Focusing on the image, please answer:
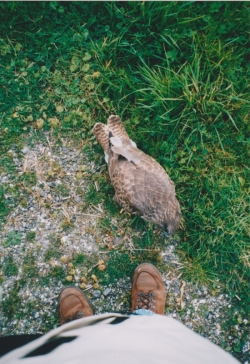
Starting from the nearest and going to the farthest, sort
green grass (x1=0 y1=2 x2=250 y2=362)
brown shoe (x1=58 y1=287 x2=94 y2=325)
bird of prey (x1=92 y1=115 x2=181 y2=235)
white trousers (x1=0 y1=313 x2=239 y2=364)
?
white trousers (x1=0 y1=313 x2=239 y2=364), bird of prey (x1=92 y1=115 x2=181 y2=235), brown shoe (x1=58 y1=287 x2=94 y2=325), green grass (x1=0 y1=2 x2=250 y2=362)

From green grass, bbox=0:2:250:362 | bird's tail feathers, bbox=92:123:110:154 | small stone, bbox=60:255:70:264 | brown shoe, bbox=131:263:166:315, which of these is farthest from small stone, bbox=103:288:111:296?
bird's tail feathers, bbox=92:123:110:154

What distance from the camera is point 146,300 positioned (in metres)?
3.38

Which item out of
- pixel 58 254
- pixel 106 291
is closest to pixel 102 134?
pixel 58 254

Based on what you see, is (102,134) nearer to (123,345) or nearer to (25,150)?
(25,150)

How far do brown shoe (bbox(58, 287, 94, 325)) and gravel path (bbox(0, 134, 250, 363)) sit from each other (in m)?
0.10

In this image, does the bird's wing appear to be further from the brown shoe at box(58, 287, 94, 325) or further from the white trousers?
the brown shoe at box(58, 287, 94, 325)

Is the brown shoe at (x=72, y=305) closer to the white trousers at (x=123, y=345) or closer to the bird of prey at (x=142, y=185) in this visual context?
the white trousers at (x=123, y=345)


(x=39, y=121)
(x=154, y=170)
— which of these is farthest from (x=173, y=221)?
(x=39, y=121)

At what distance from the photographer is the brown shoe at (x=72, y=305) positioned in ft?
10.8

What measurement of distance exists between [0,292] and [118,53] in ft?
8.72

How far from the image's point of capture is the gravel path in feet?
11.1

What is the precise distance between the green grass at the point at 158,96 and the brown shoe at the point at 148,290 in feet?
0.45

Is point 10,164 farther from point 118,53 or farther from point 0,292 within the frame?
point 118,53

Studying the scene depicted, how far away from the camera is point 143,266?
11.4 ft
